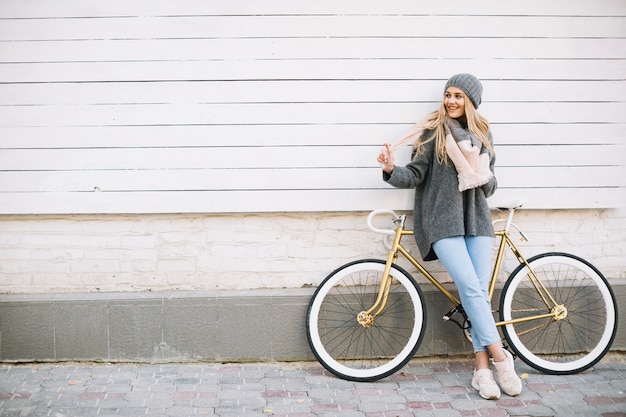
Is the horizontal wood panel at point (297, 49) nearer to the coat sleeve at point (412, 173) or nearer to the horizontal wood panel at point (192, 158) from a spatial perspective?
Result: the horizontal wood panel at point (192, 158)

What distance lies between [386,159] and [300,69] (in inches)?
37.9

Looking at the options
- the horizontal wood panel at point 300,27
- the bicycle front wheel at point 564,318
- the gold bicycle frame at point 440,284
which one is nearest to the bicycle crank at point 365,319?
the gold bicycle frame at point 440,284

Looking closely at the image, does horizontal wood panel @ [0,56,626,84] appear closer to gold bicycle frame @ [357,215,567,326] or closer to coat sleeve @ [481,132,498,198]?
coat sleeve @ [481,132,498,198]

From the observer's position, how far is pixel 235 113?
5.44 metres

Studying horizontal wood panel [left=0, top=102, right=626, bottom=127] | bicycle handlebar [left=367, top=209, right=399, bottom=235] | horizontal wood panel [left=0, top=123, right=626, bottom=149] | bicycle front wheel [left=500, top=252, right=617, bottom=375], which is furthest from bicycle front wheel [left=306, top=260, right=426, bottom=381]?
horizontal wood panel [left=0, top=102, right=626, bottom=127]

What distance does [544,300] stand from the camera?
17.7 feet

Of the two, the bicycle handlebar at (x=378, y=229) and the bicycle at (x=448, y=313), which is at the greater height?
the bicycle handlebar at (x=378, y=229)

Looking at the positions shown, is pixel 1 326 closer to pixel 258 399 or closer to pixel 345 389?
pixel 258 399

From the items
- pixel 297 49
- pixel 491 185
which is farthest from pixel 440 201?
pixel 297 49

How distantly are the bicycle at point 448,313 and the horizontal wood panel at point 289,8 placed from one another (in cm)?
145

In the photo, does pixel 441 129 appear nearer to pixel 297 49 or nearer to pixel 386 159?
pixel 386 159

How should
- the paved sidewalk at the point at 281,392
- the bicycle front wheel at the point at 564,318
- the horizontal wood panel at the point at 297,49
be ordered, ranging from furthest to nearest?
the bicycle front wheel at the point at 564,318, the horizontal wood panel at the point at 297,49, the paved sidewalk at the point at 281,392

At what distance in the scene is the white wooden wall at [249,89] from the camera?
538 centimetres

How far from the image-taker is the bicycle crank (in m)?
5.23
